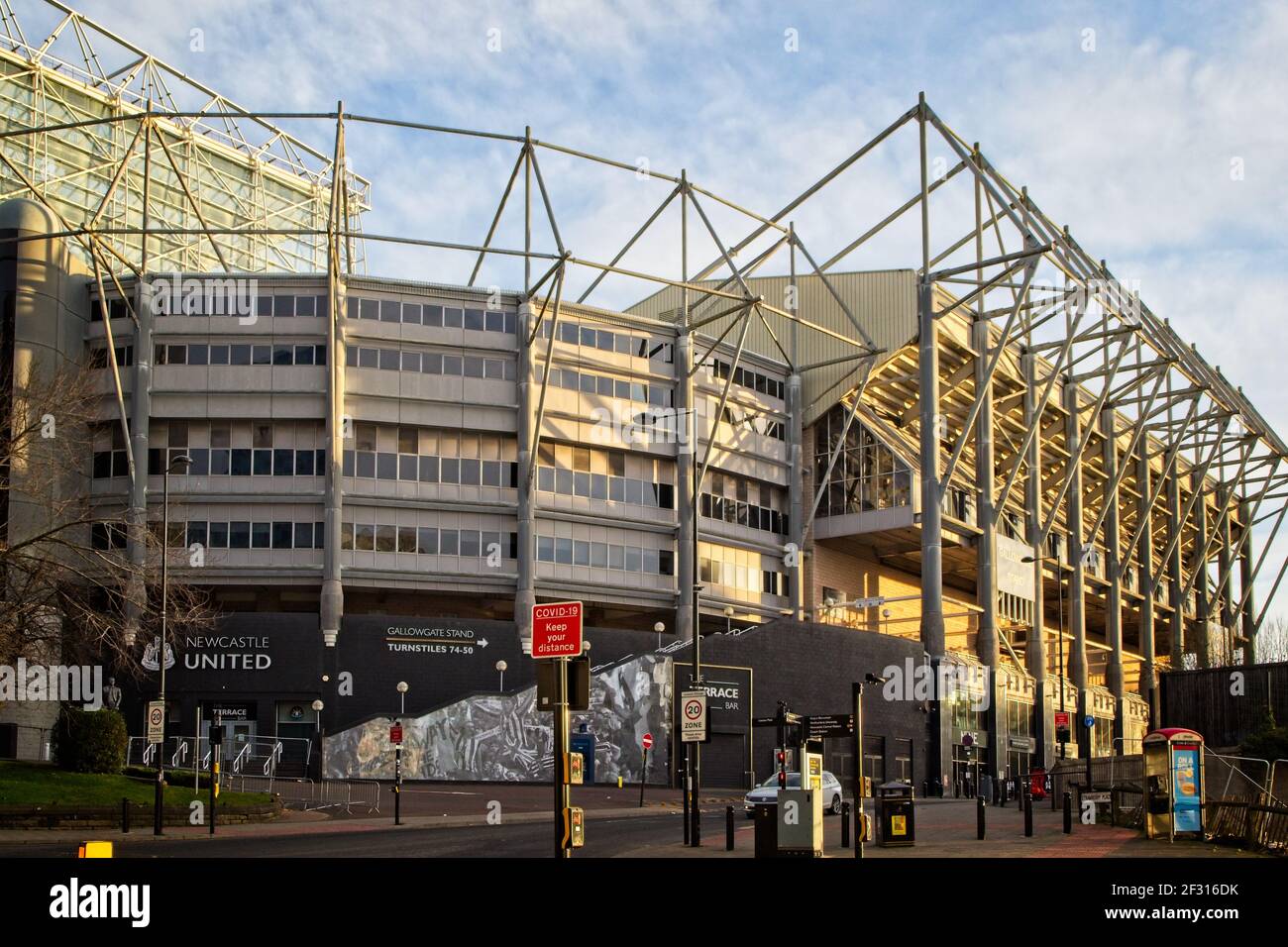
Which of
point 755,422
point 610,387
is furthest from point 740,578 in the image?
point 610,387

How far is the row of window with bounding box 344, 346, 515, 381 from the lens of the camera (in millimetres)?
67125

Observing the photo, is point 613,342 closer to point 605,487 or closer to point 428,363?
point 605,487

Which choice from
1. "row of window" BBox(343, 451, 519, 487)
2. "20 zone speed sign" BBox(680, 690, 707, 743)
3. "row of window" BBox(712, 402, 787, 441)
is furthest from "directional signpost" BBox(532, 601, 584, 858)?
"row of window" BBox(712, 402, 787, 441)

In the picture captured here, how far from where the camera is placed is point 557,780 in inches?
717

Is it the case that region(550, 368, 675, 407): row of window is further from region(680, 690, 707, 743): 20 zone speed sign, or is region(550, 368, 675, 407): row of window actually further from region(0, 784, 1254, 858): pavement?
region(680, 690, 707, 743): 20 zone speed sign

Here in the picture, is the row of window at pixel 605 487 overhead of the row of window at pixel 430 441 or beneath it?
beneath

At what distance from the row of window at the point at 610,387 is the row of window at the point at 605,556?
7.22 meters

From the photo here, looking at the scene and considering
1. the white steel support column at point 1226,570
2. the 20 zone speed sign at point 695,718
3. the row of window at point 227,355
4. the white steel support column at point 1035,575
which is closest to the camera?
the 20 zone speed sign at point 695,718

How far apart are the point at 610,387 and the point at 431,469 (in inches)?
393

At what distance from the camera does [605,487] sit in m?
71.8

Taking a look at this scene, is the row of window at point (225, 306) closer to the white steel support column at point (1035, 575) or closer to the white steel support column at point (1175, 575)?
the white steel support column at point (1035, 575)

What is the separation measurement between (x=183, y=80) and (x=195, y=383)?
23.7 meters

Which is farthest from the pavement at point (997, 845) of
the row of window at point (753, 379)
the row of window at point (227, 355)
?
the row of window at point (753, 379)

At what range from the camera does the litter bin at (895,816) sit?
29.2m
